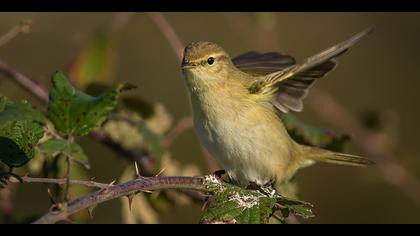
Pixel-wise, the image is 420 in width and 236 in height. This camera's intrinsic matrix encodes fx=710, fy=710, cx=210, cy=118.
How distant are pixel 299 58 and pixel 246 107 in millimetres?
4087

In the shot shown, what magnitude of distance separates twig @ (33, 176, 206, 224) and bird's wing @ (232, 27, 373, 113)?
1.20 meters

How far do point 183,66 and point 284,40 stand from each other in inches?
163

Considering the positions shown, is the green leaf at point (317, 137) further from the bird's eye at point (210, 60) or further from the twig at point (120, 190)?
the twig at point (120, 190)

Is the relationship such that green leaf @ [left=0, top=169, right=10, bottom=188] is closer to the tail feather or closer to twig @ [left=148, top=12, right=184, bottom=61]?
twig @ [left=148, top=12, right=184, bottom=61]

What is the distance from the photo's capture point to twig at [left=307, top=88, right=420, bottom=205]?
5.17m

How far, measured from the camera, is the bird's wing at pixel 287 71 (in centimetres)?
330

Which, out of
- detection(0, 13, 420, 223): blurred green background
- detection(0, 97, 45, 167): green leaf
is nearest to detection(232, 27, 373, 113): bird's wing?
detection(0, 97, 45, 167): green leaf

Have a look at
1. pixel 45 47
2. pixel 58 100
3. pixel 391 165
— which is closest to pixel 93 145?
pixel 45 47

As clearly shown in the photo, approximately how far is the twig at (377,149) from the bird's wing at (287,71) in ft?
3.99

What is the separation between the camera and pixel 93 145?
6.89 metres

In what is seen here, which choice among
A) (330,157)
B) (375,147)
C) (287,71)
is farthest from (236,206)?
(375,147)

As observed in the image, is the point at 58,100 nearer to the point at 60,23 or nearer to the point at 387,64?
the point at 60,23

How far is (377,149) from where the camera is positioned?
17.1ft

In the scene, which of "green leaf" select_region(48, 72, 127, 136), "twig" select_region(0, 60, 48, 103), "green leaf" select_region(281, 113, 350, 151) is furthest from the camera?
"green leaf" select_region(281, 113, 350, 151)
